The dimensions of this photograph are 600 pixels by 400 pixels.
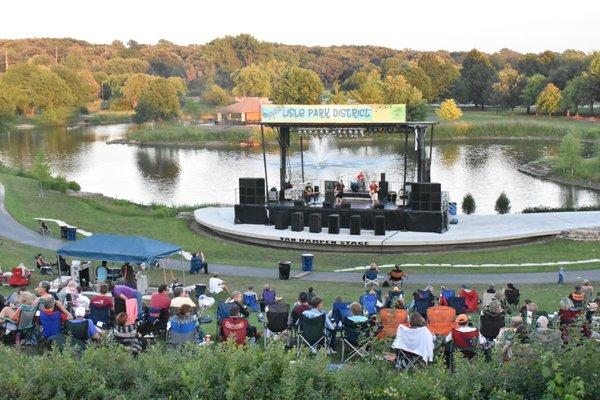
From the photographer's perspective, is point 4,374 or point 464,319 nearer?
point 4,374

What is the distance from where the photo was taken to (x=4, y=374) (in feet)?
27.3

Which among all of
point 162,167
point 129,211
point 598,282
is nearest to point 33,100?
point 162,167

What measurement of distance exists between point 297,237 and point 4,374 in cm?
1782

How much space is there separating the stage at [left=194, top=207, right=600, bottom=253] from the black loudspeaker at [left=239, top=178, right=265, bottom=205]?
3.18ft

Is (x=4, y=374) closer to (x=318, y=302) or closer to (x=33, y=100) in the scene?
(x=318, y=302)

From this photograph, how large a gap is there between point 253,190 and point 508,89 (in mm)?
83038

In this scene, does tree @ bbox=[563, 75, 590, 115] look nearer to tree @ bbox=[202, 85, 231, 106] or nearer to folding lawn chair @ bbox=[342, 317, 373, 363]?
tree @ bbox=[202, 85, 231, 106]

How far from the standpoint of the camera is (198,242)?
2700cm

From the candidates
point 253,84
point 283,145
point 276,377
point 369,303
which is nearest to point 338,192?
point 283,145

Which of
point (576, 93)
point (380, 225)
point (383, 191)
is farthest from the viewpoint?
point (576, 93)

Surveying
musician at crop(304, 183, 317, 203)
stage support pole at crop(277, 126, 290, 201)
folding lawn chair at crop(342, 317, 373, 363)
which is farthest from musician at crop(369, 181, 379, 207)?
folding lawn chair at crop(342, 317, 373, 363)

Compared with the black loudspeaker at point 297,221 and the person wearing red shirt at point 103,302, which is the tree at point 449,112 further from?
the person wearing red shirt at point 103,302

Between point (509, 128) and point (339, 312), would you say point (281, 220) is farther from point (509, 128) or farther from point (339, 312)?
point (509, 128)

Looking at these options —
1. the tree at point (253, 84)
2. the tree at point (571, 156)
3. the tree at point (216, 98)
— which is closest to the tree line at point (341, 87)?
the tree at point (216, 98)
